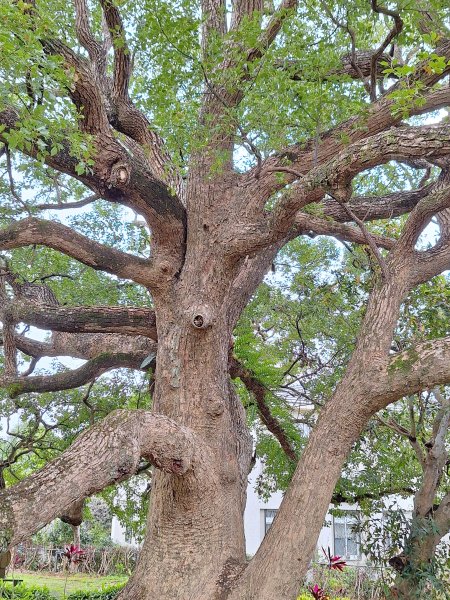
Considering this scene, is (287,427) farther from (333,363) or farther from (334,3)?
(334,3)

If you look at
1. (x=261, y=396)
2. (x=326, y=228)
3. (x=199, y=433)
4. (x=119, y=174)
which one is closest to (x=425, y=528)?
(x=261, y=396)

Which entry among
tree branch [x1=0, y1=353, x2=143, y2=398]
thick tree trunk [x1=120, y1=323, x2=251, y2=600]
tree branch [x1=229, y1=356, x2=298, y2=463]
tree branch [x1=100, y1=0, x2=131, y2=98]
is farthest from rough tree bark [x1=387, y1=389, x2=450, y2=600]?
tree branch [x1=100, y1=0, x2=131, y2=98]

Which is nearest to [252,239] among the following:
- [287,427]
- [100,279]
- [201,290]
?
[201,290]

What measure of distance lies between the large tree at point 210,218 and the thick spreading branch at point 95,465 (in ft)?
0.04

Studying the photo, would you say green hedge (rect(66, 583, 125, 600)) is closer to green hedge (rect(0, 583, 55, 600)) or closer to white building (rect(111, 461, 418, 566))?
green hedge (rect(0, 583, 55, 600))

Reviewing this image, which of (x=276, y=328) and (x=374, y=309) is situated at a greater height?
(x=276, y=328)

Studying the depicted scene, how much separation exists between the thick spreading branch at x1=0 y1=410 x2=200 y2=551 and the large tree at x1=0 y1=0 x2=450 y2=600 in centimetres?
1

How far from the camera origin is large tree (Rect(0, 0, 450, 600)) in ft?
11.3

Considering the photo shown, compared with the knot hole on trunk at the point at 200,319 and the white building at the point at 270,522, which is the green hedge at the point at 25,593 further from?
the knot hole on trunk at the point at 200,319

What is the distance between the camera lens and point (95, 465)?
9.83 feet

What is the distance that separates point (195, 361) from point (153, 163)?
7.62ft

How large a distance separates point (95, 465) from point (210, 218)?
2704mm

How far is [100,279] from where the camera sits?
24.3ft

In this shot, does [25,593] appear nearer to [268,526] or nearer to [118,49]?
[268,526]
